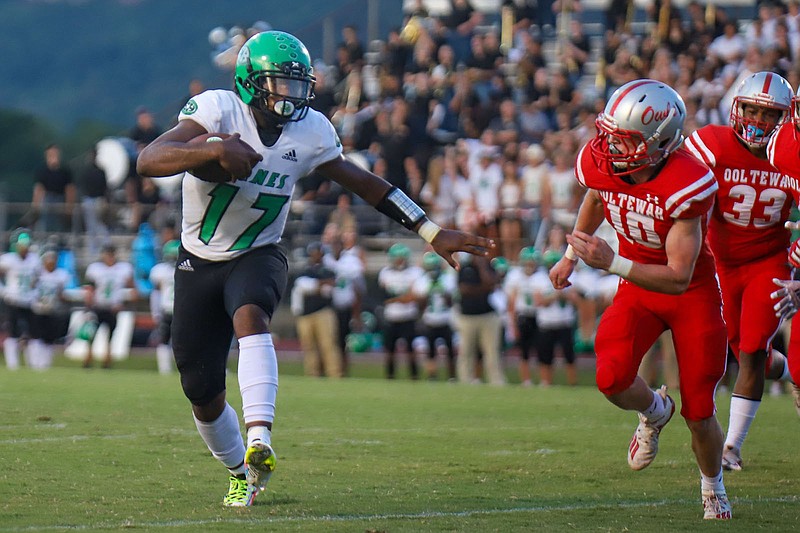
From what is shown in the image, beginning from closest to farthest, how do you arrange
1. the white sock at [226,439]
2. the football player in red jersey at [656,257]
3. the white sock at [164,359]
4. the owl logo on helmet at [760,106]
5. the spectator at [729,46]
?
the football player in red jersey at [656,257], the white sock at [226,439], the owl logo on helmet at [760,106], the white sock at [164,359], the spectator at [729,46]

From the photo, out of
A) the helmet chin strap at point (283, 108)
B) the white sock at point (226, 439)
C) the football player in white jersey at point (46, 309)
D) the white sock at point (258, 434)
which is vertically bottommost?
the football player in white jersey at point (46, 309)

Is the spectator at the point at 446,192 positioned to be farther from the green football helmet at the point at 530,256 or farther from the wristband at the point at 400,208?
the wristband at the point at 400,208

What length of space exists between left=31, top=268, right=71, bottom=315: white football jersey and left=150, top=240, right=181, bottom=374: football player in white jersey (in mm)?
1119

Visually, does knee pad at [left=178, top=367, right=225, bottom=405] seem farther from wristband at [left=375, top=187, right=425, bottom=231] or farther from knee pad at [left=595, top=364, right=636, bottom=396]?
knee pad at [left=595, top=364, right=636, bottom=396]

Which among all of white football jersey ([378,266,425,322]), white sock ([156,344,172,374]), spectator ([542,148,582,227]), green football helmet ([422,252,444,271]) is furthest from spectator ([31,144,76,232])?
spectator ([542,148,582,227])

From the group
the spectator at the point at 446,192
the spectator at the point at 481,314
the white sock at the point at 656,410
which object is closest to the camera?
the white sock at the point at 656,410

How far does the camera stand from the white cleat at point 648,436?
598 cm

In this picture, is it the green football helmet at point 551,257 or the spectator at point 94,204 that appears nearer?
the green football helmet at point 551,257

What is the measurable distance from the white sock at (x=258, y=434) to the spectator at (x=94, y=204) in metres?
14.8

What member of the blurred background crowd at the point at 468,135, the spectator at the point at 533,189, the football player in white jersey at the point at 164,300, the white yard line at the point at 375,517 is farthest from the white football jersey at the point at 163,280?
the white yard line at the point at 375,517

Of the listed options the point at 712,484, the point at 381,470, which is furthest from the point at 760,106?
the point at 381,470

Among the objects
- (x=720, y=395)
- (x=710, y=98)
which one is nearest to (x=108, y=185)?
(x=710, y=98)

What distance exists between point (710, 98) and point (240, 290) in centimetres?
1141

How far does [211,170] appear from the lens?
16.8 feet
